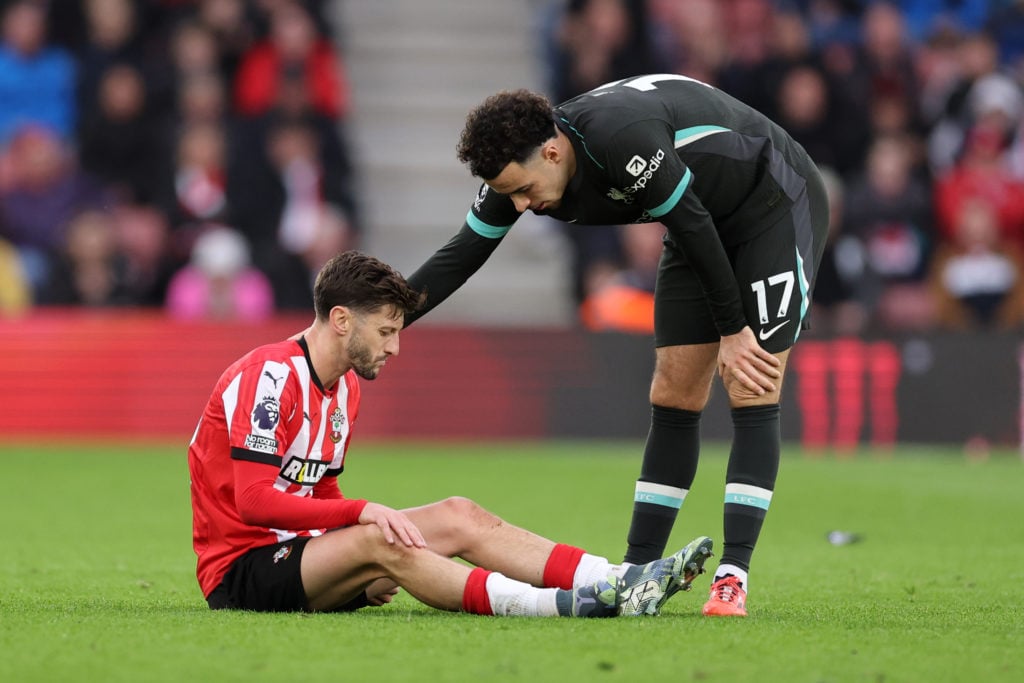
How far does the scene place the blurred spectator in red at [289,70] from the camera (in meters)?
16.6

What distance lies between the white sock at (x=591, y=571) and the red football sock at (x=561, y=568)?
18mm

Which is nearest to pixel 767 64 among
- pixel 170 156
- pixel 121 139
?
pixel 170 156

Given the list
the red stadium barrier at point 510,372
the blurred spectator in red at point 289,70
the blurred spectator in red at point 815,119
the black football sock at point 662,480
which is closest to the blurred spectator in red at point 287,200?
the blurred spectator in red at point 289,70

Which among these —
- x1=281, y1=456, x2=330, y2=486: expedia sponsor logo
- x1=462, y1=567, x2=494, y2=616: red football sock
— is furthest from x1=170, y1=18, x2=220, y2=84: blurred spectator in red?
x1=462, y1=567, x2=494, y2=616: red football sock

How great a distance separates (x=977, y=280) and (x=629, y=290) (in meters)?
3.50

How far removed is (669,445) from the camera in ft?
20.0

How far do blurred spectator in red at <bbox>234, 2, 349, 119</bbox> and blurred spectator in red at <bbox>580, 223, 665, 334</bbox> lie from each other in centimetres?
332

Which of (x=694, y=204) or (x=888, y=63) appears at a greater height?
(x=888, y=63)

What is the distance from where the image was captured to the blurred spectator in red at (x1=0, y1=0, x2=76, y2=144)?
16.4 metres

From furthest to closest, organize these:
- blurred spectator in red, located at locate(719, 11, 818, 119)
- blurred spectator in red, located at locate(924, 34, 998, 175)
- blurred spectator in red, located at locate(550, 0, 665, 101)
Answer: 1. blurred spectator in red, located at locate(550, 0, 665, 101)
2. blurred spectator in red, located at locate(924, 34, 998, 175)
3. blurred spectator in red, located at locate(719, 11, 818, 119)

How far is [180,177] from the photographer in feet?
51.0

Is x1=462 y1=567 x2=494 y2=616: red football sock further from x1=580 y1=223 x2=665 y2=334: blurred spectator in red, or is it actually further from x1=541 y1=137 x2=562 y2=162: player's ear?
x1=580 y1=223 x2=665 y2=334: blurred spectator in red

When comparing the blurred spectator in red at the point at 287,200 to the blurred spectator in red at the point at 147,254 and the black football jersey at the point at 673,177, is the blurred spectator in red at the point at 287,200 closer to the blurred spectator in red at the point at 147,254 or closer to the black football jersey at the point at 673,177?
the blurred spectator in red at the point at 147,254

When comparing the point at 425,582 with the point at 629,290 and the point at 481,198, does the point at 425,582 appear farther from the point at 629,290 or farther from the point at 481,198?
the point at 629,290
